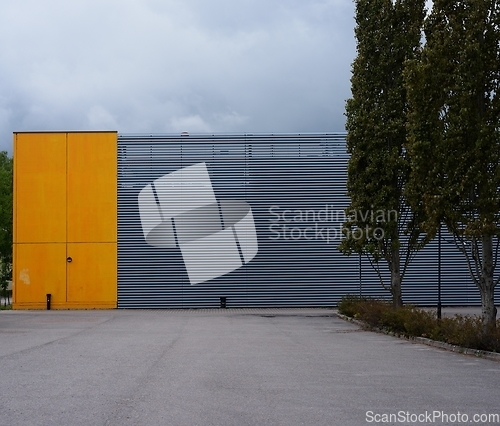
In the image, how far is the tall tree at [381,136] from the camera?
26.0 metres

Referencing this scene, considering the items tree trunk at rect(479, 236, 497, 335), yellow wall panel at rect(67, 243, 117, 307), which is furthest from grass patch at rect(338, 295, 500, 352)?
yellow wall panel at rect(67, 243, 117, 307)

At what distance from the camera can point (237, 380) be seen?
12023 millimetres

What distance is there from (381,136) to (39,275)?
21.6 metres

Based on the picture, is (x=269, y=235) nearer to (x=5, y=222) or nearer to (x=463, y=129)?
(x=463, y=129)

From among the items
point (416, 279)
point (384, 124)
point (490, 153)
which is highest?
point (384, 124)

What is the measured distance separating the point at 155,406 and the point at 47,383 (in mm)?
2762

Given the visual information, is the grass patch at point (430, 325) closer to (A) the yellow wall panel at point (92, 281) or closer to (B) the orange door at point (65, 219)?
(A) the yellow wall panel at point (92, 281)

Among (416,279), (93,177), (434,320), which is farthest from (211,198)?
(434,320)

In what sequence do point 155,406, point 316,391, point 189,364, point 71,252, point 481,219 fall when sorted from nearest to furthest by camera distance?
point 155,406 → point 316,391 → point 189,364 → point 481,219 → point 71,252

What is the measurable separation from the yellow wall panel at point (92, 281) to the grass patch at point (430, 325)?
51.0ft

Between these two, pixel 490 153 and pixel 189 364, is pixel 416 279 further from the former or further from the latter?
pixel 189 364

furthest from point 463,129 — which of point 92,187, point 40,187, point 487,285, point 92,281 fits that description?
point 40,187

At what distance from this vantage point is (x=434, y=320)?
2039cm

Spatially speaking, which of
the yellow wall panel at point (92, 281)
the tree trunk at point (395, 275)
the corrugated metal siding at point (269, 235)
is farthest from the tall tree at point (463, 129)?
the yellow wall panel at point (92, 281)
